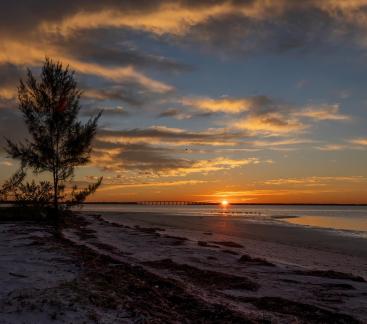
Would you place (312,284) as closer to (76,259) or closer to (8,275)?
(76,259)

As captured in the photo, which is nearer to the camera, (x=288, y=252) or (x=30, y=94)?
(x=288, y=252)

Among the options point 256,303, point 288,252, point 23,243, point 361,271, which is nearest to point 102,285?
point 256,303

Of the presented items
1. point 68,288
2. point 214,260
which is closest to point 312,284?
point 214,260

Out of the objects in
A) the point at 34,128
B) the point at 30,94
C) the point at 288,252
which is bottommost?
the point at 288,252

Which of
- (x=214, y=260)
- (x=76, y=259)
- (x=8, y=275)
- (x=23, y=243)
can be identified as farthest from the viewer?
(x=23, y=243)

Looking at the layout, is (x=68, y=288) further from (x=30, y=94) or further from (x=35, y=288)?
(x=30, y=94)

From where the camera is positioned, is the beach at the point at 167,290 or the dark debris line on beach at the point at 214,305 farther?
the dark debris line on beach at the point at 214,305

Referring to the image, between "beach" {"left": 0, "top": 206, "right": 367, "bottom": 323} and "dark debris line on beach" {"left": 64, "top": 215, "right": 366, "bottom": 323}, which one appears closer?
"beach" {"left": 0, "top": 206, "right": 367, "bottom": 323}

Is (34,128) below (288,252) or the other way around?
the other way around

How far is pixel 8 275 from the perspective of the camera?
863 centimetres

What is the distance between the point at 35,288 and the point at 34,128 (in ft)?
61.6

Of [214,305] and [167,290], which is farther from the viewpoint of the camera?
[167,290]

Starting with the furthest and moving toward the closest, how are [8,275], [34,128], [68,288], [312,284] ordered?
[34,128], [312,284], [8,275], [68,288]

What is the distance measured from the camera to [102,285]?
7906 mm
